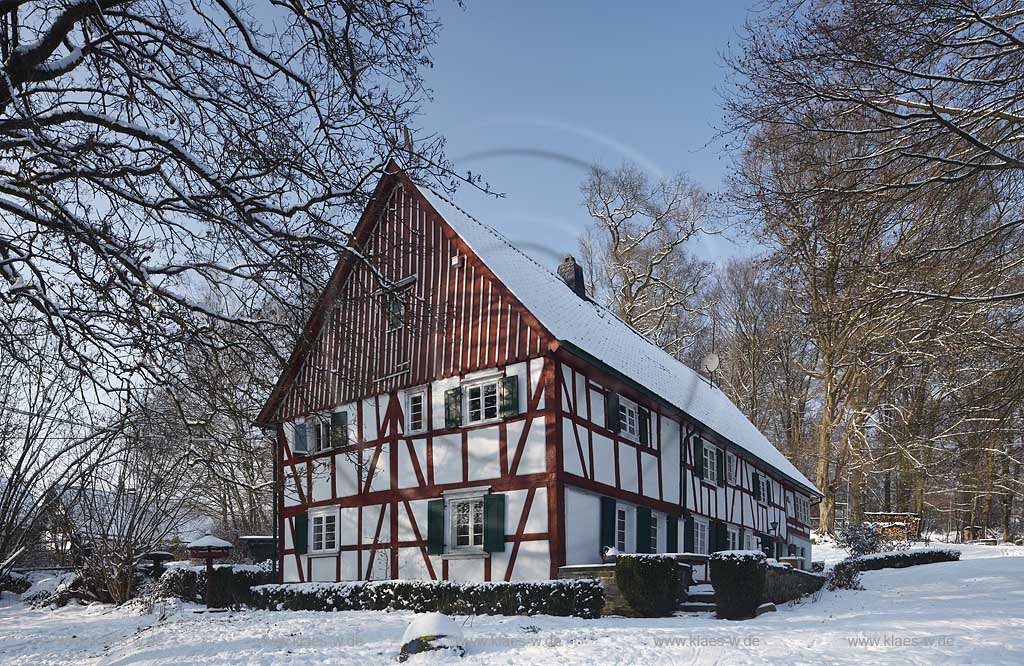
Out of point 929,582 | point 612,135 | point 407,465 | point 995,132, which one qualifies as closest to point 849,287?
point 995,132

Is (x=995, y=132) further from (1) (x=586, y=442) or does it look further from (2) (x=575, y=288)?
(2) (x=575, y=288)

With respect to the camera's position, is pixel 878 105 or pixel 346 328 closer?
pixel 346 328

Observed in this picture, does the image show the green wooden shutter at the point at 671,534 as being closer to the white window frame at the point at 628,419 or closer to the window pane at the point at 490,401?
the white window frame at the point at 628,419

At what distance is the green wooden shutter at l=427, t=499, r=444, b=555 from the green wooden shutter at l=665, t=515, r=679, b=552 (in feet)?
19.1

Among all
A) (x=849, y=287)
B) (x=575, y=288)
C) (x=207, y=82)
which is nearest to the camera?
(x=207, y=82)

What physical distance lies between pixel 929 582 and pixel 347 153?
17627 millimetres

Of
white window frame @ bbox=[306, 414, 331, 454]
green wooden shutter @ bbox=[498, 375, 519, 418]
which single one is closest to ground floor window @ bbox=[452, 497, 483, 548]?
green wooden shutter @ bbox=[498, 375, 519, 418]

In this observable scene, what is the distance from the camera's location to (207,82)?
680cm

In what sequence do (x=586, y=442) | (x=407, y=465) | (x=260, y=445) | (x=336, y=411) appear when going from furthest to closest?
(x=336, y=411) < (x=407, y=465) < (x=586, y=442) < (x=260, y=445)

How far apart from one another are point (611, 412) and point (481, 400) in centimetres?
278

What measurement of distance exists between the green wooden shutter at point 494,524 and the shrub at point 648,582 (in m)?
2.90

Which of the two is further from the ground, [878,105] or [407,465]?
[878,105]

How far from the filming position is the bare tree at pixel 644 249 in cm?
3269

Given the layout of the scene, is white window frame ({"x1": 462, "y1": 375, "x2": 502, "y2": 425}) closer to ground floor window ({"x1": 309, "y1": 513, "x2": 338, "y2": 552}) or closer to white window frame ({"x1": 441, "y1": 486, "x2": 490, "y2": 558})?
white window frame ({"x1": 441, "y1": 486, "x2": 490, "y2": 558})
